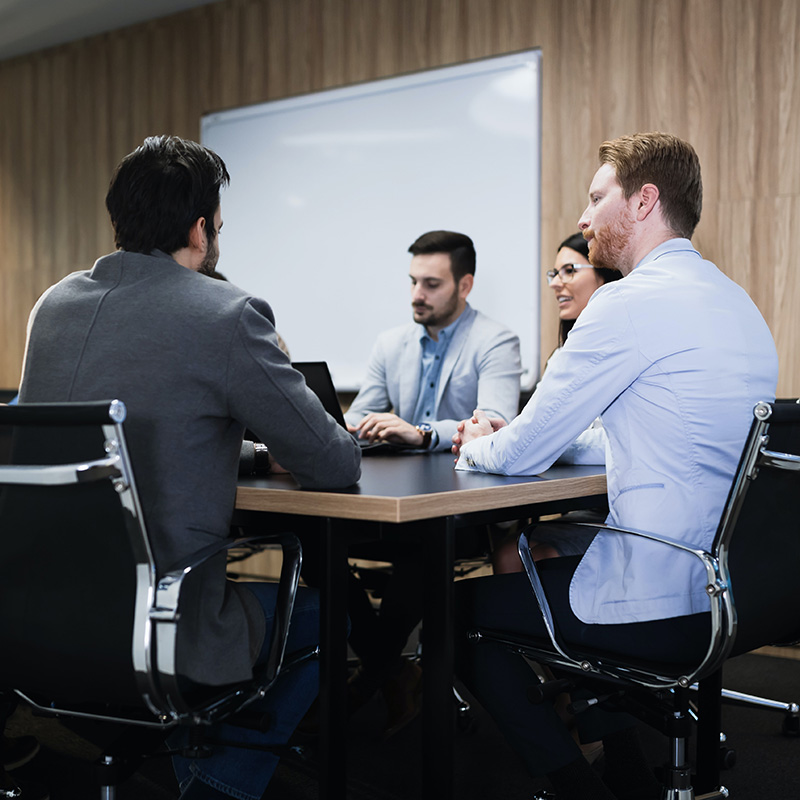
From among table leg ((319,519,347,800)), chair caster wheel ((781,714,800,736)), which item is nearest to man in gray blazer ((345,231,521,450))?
chair caster wheel ((781,714,800,736))

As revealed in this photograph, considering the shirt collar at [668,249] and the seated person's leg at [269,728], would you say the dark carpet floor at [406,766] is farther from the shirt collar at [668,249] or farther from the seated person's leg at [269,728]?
the shirt collar at [668,249]

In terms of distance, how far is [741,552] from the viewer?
1565mm

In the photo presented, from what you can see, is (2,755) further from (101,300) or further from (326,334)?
(326,334)

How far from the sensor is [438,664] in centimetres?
162

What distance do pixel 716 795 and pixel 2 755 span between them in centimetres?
179

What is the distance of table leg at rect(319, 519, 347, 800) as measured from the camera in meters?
1.56

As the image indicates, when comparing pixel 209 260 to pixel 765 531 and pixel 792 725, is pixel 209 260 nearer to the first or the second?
pixel 765 531

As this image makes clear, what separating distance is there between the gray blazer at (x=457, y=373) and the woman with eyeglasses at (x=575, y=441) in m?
0.27

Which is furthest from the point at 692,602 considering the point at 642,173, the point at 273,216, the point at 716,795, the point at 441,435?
the point at 273,216

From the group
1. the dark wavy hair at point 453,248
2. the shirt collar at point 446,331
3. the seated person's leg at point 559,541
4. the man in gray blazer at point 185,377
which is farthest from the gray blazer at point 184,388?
the dark wavy hair at point 453,248

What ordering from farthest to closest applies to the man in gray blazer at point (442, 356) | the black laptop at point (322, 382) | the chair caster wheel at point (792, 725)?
1. the man in gray blazer at point (442, 356)
2. the chair caster wheel at point (792, 725)
3. the black laptop at point (322, 382)

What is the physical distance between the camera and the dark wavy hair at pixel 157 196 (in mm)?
1561

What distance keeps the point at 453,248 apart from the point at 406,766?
219 cm

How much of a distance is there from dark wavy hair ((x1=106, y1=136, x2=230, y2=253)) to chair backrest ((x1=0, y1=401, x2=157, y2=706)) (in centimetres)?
42
